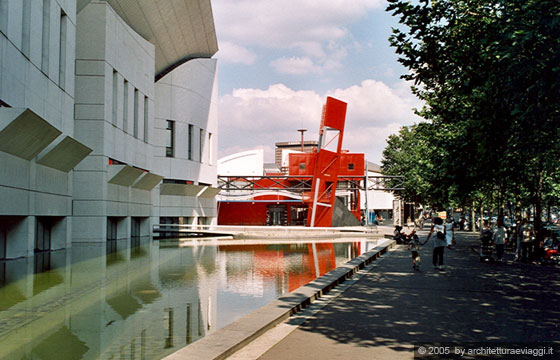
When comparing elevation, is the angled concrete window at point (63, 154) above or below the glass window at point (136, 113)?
below

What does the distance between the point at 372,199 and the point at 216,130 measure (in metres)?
46.1

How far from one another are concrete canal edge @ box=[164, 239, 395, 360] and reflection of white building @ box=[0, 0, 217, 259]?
10.8m

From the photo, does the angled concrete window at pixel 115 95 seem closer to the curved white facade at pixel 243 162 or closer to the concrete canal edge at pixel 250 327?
the concrete canal edge at pixel 250 327

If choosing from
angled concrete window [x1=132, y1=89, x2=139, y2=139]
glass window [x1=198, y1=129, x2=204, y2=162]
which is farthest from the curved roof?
glass window [x1=198, y1=129, x2=204, y2=162]

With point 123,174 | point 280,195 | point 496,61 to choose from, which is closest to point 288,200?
point 280,195

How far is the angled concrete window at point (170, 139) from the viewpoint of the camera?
44.2 m

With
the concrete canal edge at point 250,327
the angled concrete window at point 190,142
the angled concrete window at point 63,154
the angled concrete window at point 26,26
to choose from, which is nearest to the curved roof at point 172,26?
the angled concrete window at point 190,142

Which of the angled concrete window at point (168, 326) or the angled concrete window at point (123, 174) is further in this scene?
the angled concrete window at point (123, 174)

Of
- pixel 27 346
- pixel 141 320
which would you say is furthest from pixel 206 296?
pixel 27 346

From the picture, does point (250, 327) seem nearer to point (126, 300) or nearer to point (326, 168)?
point (126, 300)

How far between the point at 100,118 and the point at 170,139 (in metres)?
16.7

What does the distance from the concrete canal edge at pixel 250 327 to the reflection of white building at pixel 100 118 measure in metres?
10.8

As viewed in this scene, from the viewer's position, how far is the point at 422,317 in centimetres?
865

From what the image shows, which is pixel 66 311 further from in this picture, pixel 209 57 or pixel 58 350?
pixel 209 57
